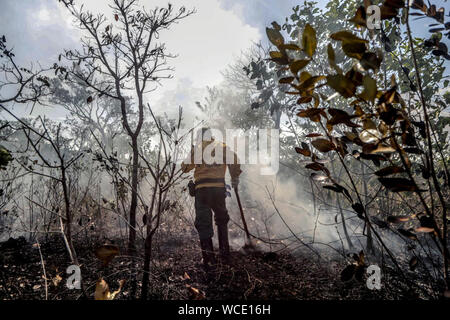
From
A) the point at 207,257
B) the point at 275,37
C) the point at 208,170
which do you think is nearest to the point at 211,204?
the point at 208,170

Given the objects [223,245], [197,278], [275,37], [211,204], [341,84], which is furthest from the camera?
[211,204]

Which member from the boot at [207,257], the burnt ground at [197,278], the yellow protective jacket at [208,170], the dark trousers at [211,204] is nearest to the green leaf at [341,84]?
the burnt ground at [197,278]

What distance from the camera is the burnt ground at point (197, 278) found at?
182 centimetres

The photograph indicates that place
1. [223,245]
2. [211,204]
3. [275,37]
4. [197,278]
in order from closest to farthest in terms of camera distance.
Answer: [275,37], [197,278], [223,245], [211,204]

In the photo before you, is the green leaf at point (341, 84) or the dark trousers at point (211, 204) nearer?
the green leaf at point (341, 84)

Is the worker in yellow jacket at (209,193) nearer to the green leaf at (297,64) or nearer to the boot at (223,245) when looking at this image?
the boot at (223,245)

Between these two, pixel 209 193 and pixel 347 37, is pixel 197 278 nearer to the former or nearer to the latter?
pixel 209 193

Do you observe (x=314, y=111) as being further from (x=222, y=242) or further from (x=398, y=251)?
(x=398, y=251)

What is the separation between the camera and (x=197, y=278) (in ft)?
7.86

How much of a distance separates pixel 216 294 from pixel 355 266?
1.63 metres

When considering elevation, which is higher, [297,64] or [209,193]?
[297,64]
